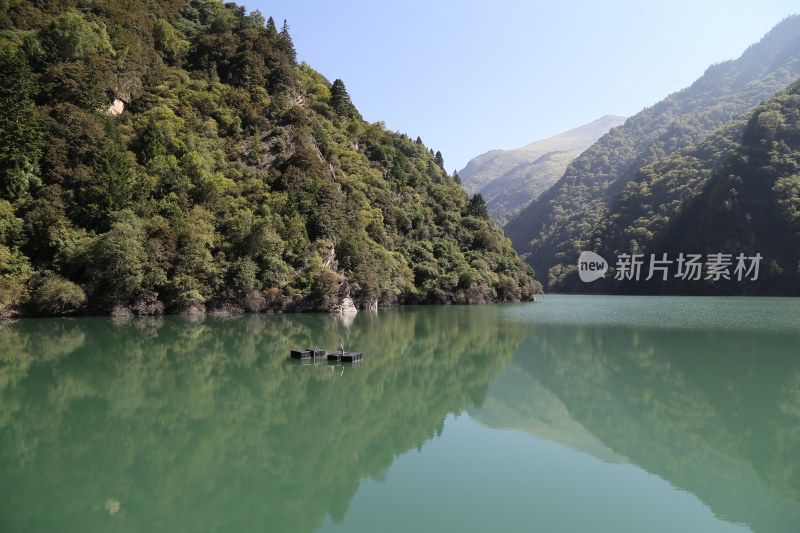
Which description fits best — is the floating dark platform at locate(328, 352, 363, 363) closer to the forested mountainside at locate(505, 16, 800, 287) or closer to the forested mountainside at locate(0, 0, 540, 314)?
the forested mountainside at locate(0, 0, 540, 314)

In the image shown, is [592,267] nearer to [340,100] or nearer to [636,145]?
[340,100]

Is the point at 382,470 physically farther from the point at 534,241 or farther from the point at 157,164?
the point at 534,241

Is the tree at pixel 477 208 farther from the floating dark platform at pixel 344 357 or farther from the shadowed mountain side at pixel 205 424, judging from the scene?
the floating dark platform at pixel 344 357

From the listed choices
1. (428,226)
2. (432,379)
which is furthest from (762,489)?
(428,226)

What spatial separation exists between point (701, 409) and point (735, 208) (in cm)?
8936

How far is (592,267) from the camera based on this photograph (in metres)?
112

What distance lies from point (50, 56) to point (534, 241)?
4937 inches

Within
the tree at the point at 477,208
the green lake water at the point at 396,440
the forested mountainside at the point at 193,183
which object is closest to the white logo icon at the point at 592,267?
the tree at the point at 477,208

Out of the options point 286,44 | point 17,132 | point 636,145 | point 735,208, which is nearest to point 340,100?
point 286,44

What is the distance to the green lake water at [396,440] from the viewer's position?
762 centimetres

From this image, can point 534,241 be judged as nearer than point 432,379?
No

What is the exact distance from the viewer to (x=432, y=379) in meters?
18.3

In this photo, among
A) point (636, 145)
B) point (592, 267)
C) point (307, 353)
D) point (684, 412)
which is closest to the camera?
point (684, 412)

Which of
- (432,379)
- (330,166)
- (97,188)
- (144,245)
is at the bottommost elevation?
(432,379)
